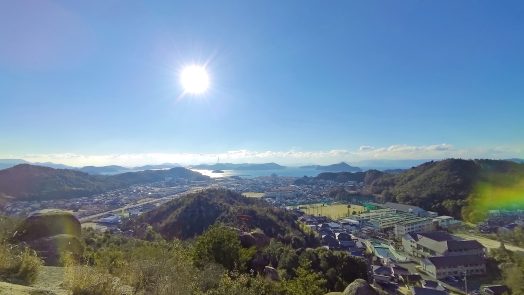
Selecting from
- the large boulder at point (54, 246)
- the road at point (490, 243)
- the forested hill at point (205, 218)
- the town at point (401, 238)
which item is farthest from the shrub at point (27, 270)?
the road at point (490, 243)

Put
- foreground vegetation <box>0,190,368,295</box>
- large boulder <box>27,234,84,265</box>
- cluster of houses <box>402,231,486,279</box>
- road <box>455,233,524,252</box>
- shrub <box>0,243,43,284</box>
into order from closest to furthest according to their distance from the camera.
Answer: shrub <box>0,243,43,284</box> → foreground vegetation <box>0,190,368,295</box> → large boulder <box>27,234,84,265</box> → cluster of houses <box>402,231,486,279</box> → road <box>455,233,524,252</box>

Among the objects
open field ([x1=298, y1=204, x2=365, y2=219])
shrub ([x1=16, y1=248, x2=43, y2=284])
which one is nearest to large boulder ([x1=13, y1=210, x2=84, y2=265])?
shrub ([x1=16, y1=248, x2=43, y2=284])

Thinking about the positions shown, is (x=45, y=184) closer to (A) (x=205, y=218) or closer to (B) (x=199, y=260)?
(A) (x=205, y=218)

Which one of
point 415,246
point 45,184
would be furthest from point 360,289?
point 45,184

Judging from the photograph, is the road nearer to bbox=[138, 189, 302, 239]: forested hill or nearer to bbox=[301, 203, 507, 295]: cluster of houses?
bbox=[301, 203, 507, 295]: cluster of houses

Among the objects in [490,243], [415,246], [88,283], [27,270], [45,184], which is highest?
[88,283]

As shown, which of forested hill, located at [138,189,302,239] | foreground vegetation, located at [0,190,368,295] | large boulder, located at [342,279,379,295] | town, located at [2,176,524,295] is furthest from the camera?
forested hill, located at [138,189,302,239]

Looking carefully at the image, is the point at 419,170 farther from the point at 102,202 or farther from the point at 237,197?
the point at 102,202

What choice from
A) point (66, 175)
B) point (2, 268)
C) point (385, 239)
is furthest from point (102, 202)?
point (2, 268)
